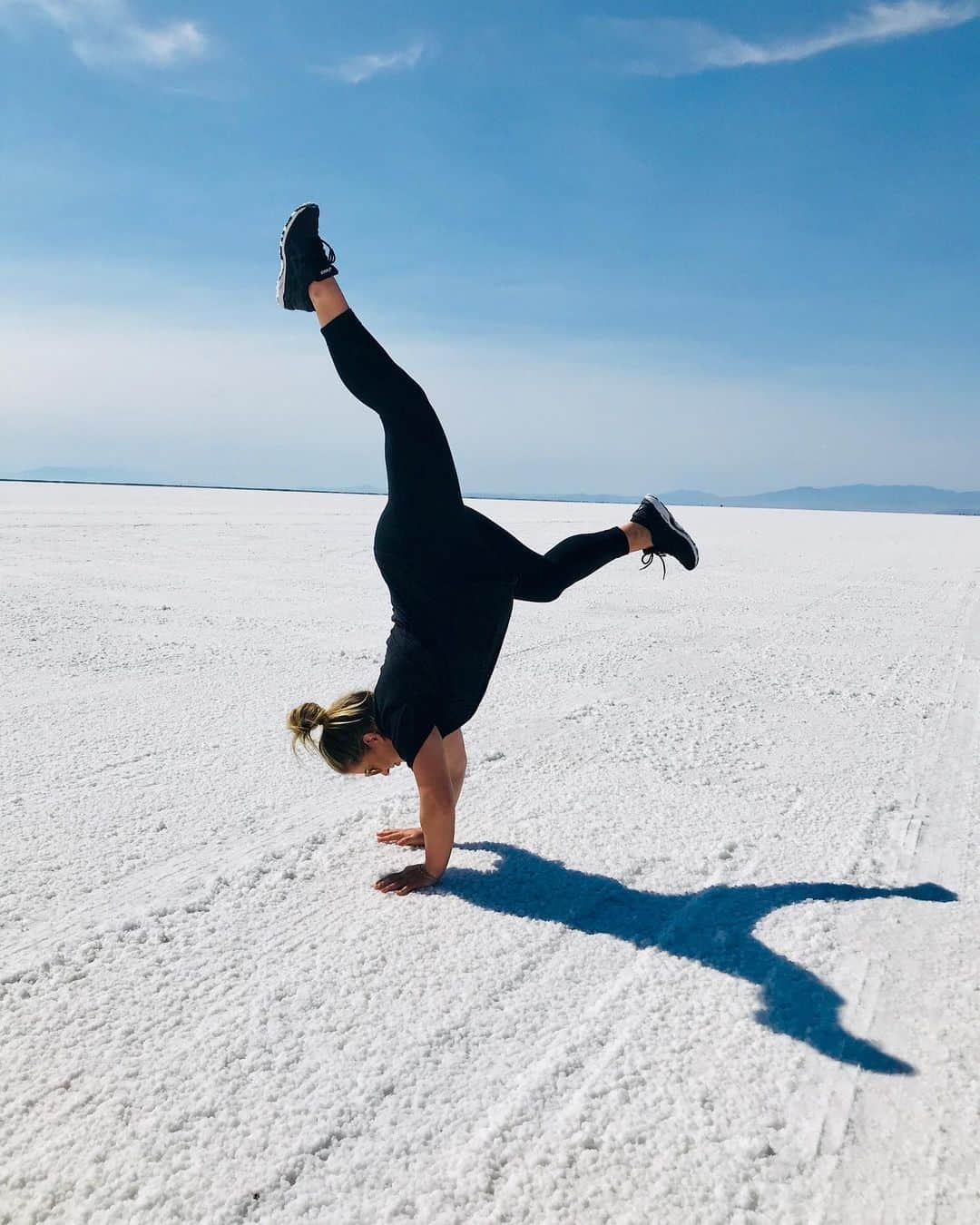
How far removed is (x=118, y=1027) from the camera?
1789mm

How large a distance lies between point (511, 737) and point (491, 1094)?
2.22 m

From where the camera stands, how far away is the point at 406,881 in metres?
2.43

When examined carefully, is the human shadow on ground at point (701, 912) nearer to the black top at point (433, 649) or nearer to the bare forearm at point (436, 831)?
the bare forearm at point (436, 831)

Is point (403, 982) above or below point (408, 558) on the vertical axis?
below

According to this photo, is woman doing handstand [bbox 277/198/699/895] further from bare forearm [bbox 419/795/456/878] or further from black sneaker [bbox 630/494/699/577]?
black sneaker [bbox 630/494/699/577]

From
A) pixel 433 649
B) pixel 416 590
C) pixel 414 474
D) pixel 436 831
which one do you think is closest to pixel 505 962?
pixel 436 831

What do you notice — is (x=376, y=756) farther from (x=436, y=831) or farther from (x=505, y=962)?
(x=505, y=962)

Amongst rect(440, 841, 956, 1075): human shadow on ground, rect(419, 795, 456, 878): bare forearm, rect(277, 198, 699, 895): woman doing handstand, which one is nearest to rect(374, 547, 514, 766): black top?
rect(277, 198, 699, 895): woman doing handstand

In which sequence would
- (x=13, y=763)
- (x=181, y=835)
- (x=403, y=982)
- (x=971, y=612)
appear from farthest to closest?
(x=971, y=612) → (x=13, y=763) → (x=181, y=835) → (x=403, y=982)

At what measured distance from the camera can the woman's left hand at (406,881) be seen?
242 cm

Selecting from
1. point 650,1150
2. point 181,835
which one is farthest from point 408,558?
point 650,1150

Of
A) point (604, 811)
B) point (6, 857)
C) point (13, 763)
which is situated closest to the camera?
point (6, 857)

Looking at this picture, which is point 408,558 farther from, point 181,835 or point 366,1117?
point 366,1117

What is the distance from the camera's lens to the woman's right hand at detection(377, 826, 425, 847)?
107 inches
